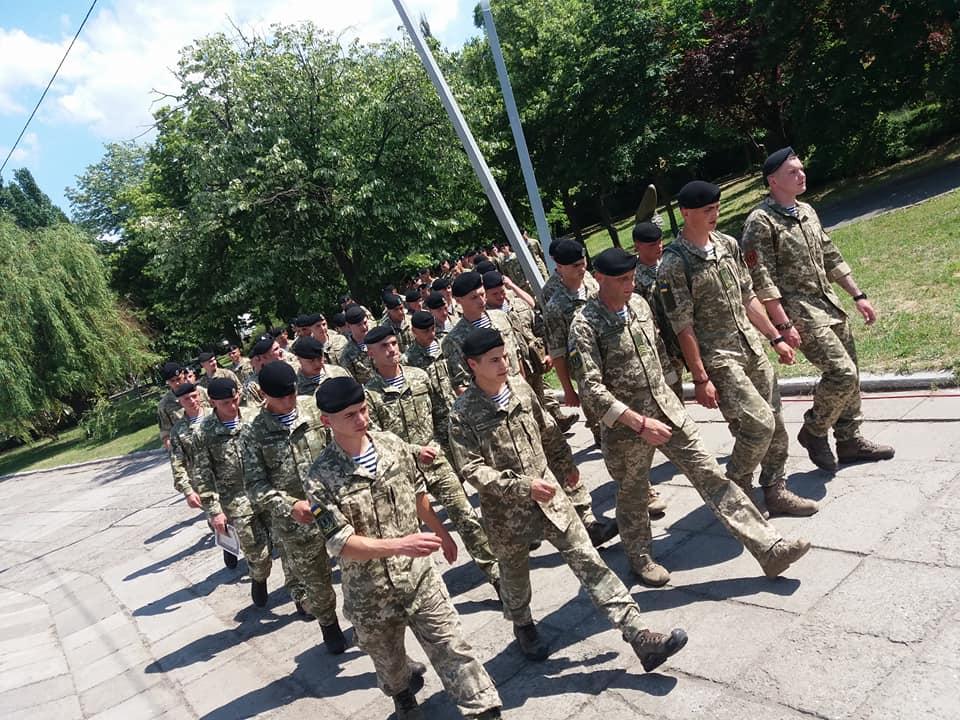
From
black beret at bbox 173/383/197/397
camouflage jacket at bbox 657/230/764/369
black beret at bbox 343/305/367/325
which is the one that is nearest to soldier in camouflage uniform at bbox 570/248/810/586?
camouflage jacket at bbox 657/230/764/369

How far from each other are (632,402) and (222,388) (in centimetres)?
387

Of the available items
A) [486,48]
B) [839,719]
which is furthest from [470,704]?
[486,48]

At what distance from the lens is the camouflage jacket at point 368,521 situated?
3.93 m

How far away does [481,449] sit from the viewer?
4352 millimetres

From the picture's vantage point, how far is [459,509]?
5.64m

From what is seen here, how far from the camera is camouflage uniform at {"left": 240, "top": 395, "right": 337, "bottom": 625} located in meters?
5.33

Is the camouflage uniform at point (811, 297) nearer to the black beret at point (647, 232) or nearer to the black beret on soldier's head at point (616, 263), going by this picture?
the black beret at point (647, 232)

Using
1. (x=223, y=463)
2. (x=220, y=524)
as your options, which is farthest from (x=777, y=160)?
(x=220, y=524)

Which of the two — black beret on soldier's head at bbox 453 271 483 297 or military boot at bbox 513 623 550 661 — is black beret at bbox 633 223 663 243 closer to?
black beret on soldier's head at bbox 453 271 483 297

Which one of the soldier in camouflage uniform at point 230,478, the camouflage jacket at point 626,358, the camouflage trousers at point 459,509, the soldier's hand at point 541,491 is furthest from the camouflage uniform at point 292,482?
the camouflage jacket at point 626,358

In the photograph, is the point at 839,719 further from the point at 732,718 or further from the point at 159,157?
the point at 159,157

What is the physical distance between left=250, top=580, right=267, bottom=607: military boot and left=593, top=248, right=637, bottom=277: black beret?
463 cm

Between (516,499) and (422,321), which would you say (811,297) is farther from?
(422,321)

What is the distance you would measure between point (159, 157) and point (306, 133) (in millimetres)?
12010
